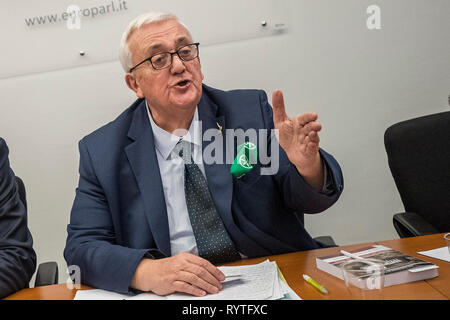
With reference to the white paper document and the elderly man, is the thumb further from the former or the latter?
the white paper document

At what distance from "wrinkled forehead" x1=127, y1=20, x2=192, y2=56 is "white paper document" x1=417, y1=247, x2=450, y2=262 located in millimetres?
1221

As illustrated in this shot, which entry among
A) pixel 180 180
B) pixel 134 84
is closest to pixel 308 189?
pixel 180 180

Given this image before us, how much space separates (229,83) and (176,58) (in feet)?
2.51

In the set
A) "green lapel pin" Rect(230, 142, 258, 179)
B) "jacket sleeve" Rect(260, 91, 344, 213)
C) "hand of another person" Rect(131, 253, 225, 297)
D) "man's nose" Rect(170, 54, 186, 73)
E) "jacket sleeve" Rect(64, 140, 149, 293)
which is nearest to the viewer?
"hand of another person" Rect(131, 253, 225, 297)

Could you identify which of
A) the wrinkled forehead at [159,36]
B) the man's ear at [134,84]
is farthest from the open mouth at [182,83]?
the man's ear at [134,84]

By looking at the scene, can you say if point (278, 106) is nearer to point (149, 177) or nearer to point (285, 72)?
point (149, 177)

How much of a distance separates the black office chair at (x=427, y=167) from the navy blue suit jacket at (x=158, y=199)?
0.58 metres

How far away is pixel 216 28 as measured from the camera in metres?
2.50

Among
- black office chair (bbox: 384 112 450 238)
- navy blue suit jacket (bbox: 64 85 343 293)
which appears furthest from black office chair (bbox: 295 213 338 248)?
black office chair (bbox: 384 112 450 238)

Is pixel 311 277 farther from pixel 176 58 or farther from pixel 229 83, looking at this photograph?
pixel 229 83

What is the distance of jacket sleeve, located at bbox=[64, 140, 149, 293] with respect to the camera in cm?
142

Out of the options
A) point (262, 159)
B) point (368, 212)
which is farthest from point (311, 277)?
point (368, 212)

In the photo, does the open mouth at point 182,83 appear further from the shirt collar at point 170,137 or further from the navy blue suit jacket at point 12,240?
the navy blue suit jacket at point 12,240

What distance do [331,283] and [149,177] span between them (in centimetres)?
85
